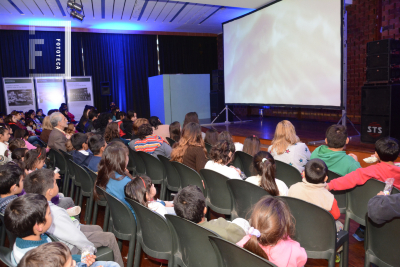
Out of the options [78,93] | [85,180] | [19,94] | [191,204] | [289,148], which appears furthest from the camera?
[78,93]

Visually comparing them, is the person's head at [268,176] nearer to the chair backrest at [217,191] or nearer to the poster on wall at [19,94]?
the chair backrest at [217,191]

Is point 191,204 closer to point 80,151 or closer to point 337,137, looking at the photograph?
point 337,137

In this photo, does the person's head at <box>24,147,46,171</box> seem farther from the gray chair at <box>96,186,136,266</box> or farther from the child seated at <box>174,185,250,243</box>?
the child seated at <box>174,185,250,243</box>

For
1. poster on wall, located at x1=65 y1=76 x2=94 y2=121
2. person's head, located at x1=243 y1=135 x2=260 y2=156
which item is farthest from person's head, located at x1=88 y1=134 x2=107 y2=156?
poster on wall, located at x1=65 y1=76 x2=94 y2=121

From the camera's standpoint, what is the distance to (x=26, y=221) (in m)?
1.43

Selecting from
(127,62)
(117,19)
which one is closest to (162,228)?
(117,19)

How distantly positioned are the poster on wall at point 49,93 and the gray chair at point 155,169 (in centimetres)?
847

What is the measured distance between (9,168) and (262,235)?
1.83m

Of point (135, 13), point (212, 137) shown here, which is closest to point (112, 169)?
point (212, 137)

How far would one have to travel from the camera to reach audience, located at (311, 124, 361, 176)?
253cm

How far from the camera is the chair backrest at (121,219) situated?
6.23 ft

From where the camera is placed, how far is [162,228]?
66.8 inches

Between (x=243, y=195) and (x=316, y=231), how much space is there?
0.57 metres

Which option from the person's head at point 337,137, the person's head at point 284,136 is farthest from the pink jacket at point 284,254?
the person's head at point 284,136
